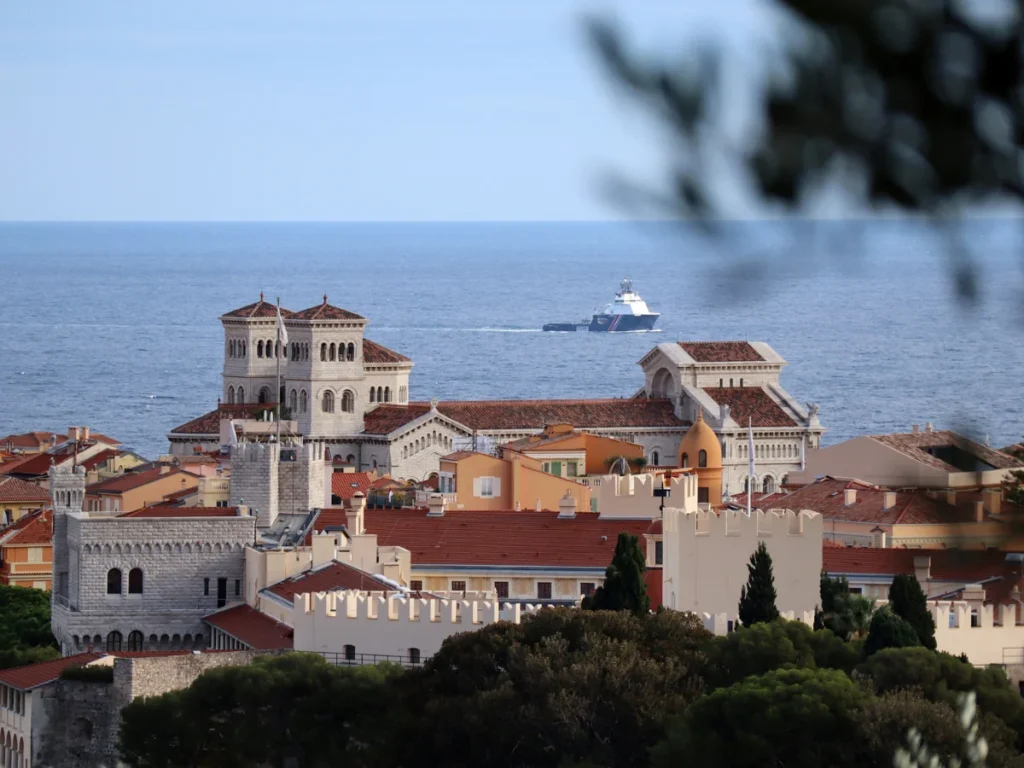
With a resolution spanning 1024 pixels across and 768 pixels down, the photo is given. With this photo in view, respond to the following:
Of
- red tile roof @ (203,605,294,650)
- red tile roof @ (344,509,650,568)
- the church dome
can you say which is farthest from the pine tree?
the church dome

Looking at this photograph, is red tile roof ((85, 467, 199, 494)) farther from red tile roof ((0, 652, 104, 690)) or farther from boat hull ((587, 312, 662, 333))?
boat hull ((587, 312, 662, 333))

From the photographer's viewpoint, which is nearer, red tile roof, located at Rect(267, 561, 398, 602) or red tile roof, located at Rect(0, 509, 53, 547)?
red tile roof, located at Rect(267, 561, 398, 602)

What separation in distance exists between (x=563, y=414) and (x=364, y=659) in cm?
4335

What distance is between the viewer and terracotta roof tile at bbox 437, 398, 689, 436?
82312 mm

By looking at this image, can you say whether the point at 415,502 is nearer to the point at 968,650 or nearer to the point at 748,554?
the point at 748,554

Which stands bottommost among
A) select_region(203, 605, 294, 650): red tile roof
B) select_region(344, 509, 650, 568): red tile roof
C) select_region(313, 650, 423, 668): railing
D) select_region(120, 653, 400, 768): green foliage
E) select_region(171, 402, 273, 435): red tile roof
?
select_region(120, 653, 400, 768): green foliage

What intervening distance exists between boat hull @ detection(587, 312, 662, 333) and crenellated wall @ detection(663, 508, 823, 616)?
498 ft

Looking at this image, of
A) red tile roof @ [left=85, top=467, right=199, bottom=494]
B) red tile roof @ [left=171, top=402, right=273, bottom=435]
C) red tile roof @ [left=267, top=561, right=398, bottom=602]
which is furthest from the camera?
red tile roof @ [left=171, top=402, right=273, bottom=435]

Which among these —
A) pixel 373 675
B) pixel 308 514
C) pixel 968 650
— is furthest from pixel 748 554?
pixel 308 514

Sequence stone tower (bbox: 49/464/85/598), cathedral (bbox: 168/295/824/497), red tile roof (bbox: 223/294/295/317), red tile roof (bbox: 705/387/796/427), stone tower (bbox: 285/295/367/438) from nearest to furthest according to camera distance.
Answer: stone tower (bbox: 49/464/85/598)
cathedral (bbox: 168/295/824/497)
red tile roof (bbox: 705/387/796/427)
stone tower (bbox: 285/295/367/438)
red tile roof (bbox: 223/294/295/317)

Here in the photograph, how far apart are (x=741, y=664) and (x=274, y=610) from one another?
11787 mm

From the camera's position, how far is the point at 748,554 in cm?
4172

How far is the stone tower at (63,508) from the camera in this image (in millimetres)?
48625

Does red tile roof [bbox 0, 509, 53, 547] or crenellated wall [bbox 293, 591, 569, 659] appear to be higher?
red tile roof [bbox 0, 509, 53, 547]
